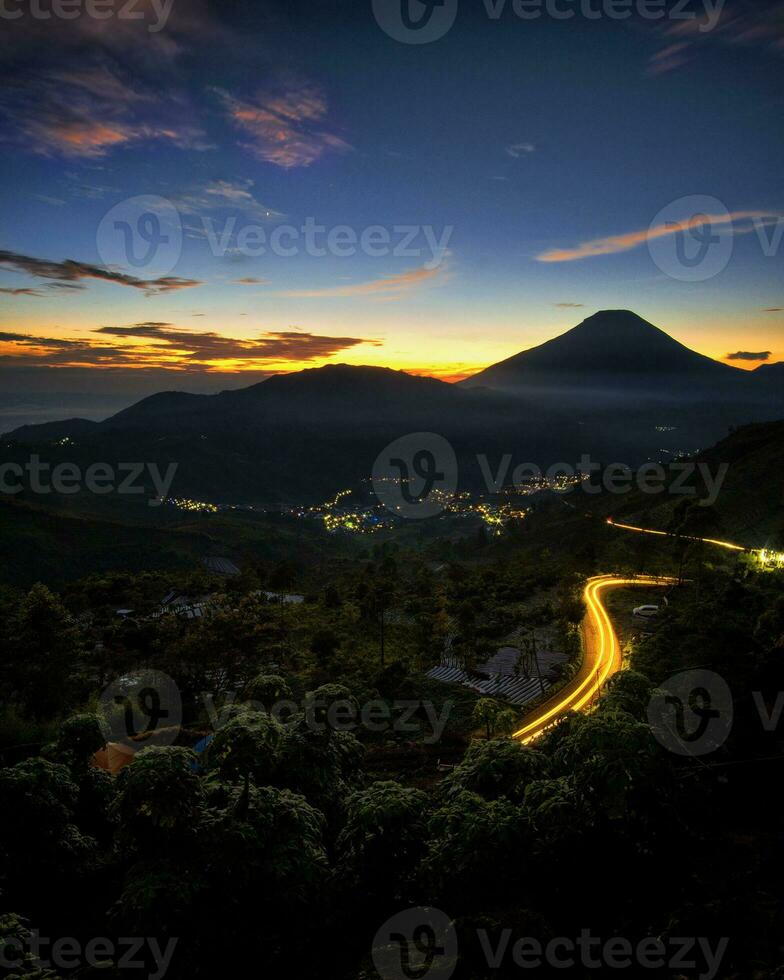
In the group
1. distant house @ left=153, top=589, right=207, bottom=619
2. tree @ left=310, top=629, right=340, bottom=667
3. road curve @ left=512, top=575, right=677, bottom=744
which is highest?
road curve @ left=512, top=575, right=677, bottom=744

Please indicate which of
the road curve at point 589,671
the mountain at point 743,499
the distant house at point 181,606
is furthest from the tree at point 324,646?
the mountain at point 743,499

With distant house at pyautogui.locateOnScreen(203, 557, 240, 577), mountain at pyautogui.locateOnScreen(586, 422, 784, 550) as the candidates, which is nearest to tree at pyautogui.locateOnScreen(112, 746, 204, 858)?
mountain at pyautogui.locateOnScreen(586, 422, 784, 550)

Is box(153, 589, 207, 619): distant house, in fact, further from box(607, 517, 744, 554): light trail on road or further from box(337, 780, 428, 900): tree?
box(607, 517, 744, 554): light trail on road

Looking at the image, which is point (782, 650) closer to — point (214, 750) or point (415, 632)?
point (214, 750)

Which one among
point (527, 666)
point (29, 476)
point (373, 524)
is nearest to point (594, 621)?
point (527, 666)

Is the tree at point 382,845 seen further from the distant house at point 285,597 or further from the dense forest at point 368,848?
the distant house at point 285,597

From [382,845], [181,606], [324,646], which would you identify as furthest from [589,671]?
[181,606]

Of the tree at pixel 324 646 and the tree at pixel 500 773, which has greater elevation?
the tree at pixel 500 773
